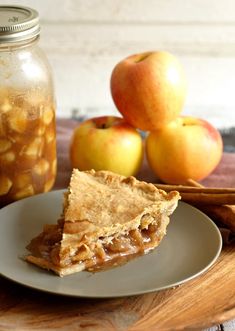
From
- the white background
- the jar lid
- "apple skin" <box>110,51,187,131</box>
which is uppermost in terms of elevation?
the jar lid

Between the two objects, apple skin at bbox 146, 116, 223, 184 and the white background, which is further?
the white background

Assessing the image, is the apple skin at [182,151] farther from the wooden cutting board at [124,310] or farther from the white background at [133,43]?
the white background at [133,43]

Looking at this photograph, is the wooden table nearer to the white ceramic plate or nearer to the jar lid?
the white ceramic plate

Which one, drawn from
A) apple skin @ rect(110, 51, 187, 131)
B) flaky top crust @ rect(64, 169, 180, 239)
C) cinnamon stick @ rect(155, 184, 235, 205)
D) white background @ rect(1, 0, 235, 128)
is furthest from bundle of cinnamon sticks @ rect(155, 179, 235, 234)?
white background @ rect(1, 0, 235, 128)

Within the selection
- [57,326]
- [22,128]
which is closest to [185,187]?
[22,128]

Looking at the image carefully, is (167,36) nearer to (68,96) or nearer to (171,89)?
(68,96)

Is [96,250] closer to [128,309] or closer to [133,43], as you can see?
[128,309]
